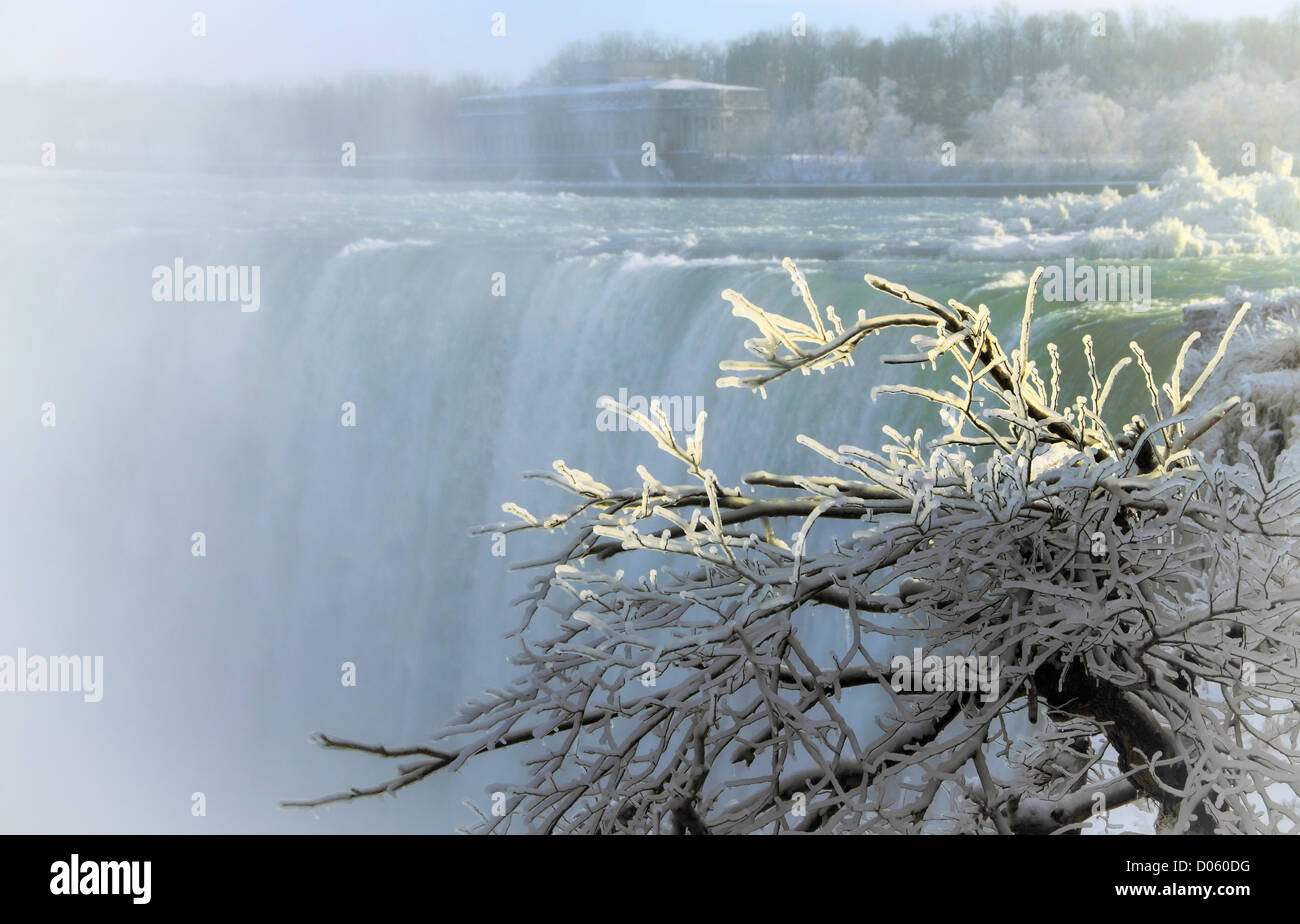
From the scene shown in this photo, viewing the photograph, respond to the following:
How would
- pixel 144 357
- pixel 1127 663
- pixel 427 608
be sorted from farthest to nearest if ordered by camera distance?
1. pixel 144 357
2. pixel 427 608
3. pixel 1127 663

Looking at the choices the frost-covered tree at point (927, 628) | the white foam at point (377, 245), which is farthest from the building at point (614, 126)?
the frost-covered tree at point (927, 628)

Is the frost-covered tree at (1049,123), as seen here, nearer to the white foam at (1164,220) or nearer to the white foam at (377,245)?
the white foam at (1164,220)

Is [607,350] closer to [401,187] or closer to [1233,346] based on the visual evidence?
[401,187]

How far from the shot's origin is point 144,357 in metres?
9.54

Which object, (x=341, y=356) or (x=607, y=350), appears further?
(x=341, y=356)

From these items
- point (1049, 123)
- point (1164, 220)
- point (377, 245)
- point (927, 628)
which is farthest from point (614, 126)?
point (927, 628)

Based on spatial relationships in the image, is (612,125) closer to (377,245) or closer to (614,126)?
(614,126)

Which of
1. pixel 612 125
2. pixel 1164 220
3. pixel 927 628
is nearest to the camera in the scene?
pixel 927 628

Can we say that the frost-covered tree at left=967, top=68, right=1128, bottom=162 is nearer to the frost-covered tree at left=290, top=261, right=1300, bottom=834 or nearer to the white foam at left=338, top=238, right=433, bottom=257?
the white foam at left=338, top=238, right=433, bottom=257

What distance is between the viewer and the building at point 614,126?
28.7 ft

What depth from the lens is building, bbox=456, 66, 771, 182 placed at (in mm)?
8750

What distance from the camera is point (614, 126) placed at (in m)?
8.97

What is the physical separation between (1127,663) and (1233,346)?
275cm
